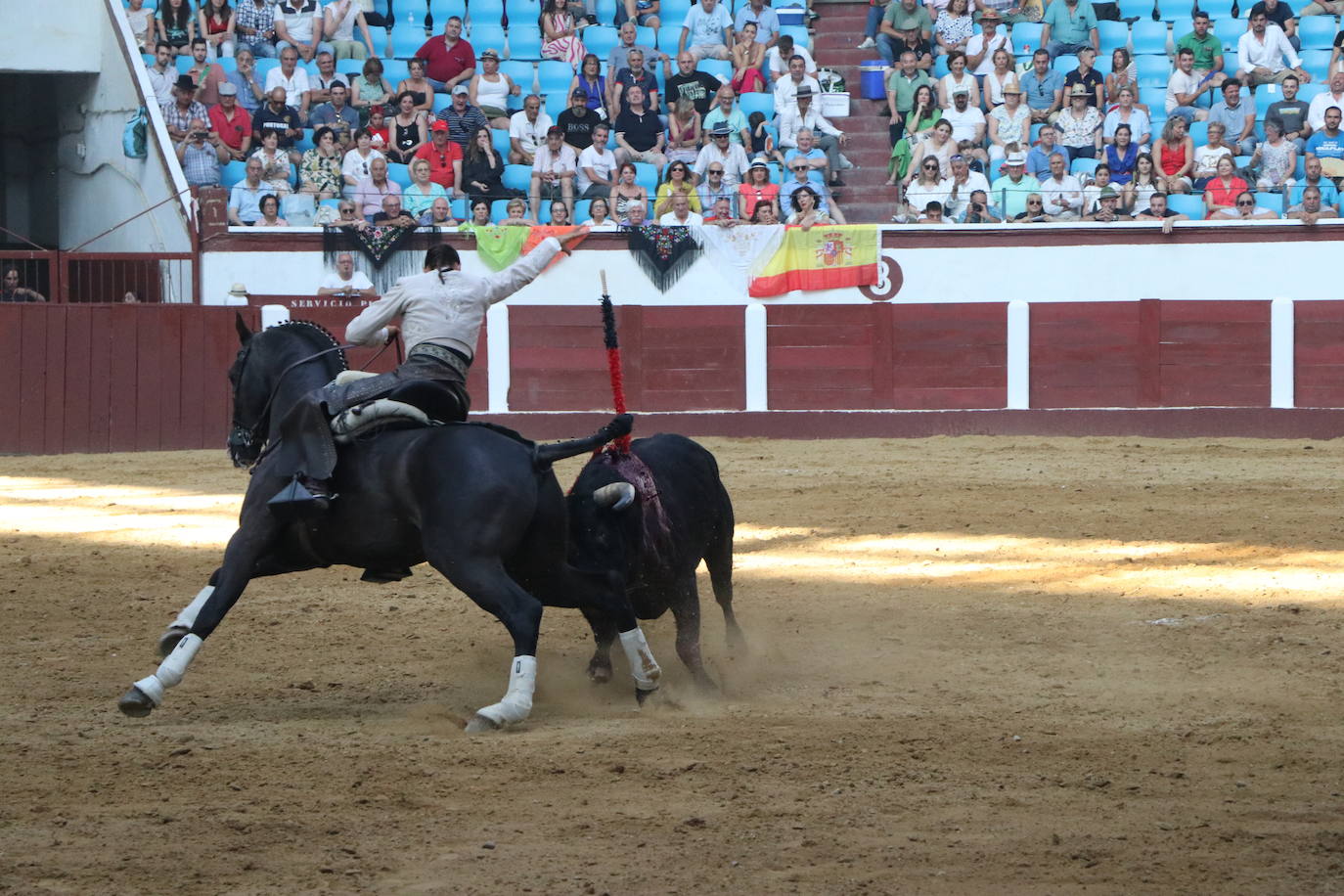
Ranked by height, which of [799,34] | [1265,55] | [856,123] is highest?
[799,34]

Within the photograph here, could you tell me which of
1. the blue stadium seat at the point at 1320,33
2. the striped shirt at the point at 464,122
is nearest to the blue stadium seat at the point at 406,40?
the striped shirt at the point at 464,122

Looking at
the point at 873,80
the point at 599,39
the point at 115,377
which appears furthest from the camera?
the point at 599,39

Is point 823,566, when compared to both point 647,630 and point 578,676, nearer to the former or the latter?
point 647,630

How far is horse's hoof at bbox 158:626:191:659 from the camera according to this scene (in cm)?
530

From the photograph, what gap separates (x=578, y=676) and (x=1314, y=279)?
35.4 feet

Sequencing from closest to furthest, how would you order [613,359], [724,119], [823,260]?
[613,359], [823,260], [724,119]

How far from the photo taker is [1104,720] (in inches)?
200

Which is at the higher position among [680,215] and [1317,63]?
[1317,63]

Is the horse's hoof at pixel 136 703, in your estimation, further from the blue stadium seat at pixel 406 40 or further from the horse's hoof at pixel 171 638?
the blue stadium seat at pixel 406 40

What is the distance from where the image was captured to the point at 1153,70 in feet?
54.9

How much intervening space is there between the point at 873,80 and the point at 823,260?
8.99 feet

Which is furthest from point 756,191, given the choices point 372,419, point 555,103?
point 372,419

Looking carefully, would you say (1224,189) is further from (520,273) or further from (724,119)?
(520,273)

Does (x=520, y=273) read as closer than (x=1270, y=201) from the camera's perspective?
Yes
